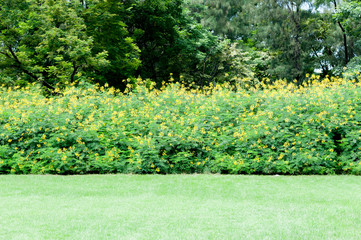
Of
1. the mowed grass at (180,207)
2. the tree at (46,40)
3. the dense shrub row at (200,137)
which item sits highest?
the tree at (46,40)

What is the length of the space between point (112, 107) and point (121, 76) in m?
13.4

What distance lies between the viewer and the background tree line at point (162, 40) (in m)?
17.9

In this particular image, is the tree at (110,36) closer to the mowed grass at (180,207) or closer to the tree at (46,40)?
the tree at (46,40)

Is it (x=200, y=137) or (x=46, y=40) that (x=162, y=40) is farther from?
(x=200, y=137)

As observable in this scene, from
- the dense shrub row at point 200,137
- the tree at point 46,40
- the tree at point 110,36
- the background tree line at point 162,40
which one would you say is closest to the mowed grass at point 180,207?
the dense shrub row at point 200,137

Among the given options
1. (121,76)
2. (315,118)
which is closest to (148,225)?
(315,118)

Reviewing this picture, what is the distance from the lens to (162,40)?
2592 centimetres

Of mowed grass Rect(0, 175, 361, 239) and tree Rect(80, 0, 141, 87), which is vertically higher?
tree Rect(80, 0, 141, 87)

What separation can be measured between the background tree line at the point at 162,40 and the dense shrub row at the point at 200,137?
7311 millimetres

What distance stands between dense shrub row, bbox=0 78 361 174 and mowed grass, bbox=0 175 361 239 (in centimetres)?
50

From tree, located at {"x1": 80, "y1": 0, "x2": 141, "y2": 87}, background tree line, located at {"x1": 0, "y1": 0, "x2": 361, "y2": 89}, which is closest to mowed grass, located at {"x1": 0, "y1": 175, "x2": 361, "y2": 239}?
background tree line, located at {"x1": 0, "y1": 0, "x2": 361, "y2": 89}

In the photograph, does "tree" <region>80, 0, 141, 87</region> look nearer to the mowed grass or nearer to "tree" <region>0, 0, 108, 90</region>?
"tree" <region>0, 0, 108, 90</region>

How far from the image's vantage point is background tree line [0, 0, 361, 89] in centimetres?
1789

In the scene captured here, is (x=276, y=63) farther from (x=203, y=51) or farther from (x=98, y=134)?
(x=98, y=134)
